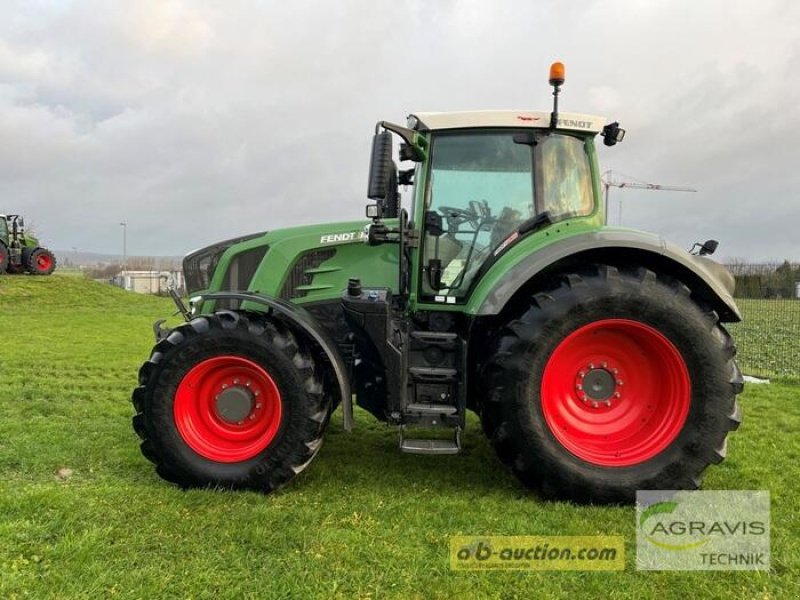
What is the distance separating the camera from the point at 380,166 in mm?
3740

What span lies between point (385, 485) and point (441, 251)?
5.41 ft

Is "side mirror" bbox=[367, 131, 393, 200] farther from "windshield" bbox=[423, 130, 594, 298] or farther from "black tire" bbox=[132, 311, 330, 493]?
"black tire" bbox=[132, 311, 330, 493]

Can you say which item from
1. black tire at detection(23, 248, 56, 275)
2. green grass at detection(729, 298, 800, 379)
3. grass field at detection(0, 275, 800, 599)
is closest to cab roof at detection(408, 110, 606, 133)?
grass field at detection(0, 275, 800, 599)

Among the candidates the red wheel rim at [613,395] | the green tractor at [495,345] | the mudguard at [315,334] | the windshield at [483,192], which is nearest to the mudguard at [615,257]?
the green tractor at [495,345]

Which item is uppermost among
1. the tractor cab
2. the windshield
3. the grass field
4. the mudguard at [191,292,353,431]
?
the tractor cab

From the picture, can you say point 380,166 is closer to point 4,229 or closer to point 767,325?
point 767,325

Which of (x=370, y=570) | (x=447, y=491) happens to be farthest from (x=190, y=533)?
(x=447, y=491)

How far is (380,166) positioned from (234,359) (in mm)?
1548

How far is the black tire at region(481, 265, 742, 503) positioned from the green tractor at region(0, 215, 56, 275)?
2584 centimetres

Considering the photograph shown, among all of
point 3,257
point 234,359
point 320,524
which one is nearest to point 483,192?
point 234,359

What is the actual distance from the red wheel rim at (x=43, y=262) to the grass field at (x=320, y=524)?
22584 mm

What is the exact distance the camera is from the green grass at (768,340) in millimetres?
9695

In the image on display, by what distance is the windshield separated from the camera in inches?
162

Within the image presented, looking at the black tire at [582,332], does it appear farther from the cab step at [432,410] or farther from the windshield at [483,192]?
the windshield at [483,192]
